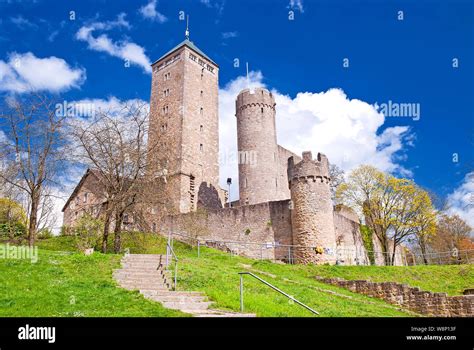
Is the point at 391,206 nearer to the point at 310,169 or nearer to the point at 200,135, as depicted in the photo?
the point at 310,169

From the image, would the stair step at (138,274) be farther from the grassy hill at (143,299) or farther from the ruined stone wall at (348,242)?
the ruined stone wall at (348,242)

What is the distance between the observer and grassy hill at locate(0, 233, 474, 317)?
1004 centimetres

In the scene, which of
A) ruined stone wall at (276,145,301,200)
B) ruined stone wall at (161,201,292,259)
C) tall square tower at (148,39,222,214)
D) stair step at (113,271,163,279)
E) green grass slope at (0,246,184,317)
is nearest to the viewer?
green grass slope at (0,246,184,317)

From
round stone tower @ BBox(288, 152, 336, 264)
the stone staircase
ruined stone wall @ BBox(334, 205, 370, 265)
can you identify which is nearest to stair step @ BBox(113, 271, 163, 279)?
the stone staircase

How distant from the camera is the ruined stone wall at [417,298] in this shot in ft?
57.4

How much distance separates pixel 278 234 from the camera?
29.7m

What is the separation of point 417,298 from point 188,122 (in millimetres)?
28443

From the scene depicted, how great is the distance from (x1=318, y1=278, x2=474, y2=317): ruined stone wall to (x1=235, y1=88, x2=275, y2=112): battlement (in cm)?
2294

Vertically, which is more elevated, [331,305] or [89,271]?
[89,271]

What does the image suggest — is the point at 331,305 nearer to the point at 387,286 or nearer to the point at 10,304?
the point at 387,286

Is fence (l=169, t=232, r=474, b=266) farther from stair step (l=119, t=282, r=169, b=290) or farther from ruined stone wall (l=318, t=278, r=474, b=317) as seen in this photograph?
stair step (l=119, t=282, r=169, b=290)

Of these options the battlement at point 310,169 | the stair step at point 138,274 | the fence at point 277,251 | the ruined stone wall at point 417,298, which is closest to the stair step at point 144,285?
the stair step at point 138,274
